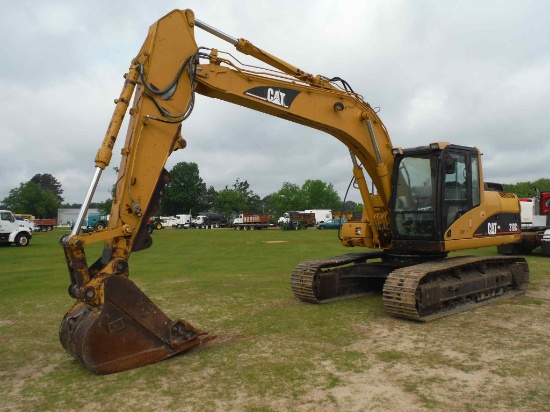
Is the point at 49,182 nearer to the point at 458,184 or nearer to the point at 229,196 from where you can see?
the point at 229,196

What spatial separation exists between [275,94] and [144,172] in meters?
2.71

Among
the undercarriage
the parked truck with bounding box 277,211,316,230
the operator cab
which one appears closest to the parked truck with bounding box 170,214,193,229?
the parked truck with bounding box 277,211,316,230

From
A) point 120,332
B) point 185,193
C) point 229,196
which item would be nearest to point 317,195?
point 229,196

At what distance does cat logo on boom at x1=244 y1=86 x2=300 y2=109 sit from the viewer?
23.9ft

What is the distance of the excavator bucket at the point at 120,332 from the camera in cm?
520

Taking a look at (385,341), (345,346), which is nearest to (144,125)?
(345,346)

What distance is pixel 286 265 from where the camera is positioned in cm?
1576

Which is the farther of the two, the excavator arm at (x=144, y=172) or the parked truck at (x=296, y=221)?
the parked truck at (x=296, y=221)

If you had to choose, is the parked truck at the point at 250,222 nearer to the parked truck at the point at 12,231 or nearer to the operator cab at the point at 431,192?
the parked truck at the point at 12,231

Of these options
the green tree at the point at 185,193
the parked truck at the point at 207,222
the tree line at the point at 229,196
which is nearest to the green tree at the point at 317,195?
the tree line at the point at 229,196

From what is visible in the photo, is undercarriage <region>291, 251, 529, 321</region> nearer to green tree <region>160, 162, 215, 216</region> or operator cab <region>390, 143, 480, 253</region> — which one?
operator cab <region>390, 143, 480, 253</region>

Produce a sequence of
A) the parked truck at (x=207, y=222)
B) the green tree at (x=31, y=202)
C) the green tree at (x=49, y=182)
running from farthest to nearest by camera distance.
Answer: the green tree at (x=49, y=182), the green tree at (x=31, y=202), the parked truck at (x=207, y=222)

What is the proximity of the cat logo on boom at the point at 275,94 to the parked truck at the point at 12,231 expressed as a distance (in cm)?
2553

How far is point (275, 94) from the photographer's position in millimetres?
7535
